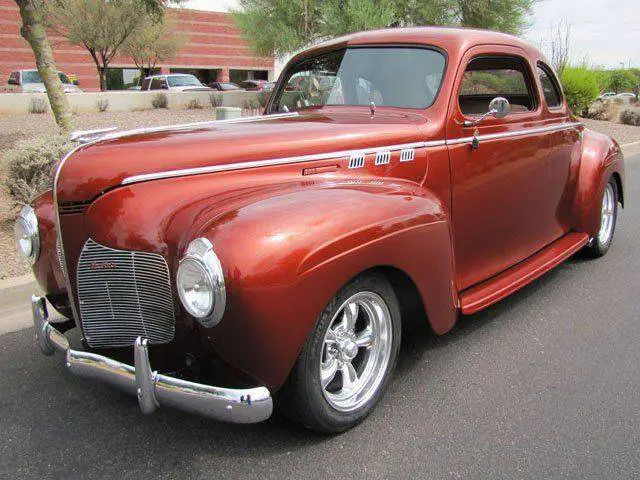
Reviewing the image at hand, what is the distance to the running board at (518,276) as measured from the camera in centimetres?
313

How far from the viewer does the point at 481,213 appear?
10.9 feet

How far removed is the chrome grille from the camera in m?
2.20

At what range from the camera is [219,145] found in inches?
101

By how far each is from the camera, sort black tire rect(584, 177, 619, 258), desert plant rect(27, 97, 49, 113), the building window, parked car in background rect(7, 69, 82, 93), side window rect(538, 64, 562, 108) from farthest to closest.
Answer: the building window
parked car in background rect(7, 69, 82, 93)
desert plant rect(27, 97, 49, 113)
black tire rect(584, 177, 619, 258)
side window rect(538, 64, 562, 108)

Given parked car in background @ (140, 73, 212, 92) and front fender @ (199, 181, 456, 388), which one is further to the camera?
parked car in background @ (140, 73, 212, 92)

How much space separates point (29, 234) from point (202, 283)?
1.37 m

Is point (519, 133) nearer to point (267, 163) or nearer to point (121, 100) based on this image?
point (267, 163)

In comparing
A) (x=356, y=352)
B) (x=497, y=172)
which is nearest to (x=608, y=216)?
(x=497, y=172)

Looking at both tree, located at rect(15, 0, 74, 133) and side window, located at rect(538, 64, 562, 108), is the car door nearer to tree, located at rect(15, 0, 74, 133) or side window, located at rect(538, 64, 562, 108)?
side window, located at rect(538, 64, 562, 108)

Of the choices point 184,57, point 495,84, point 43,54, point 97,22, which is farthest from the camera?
point 184,57

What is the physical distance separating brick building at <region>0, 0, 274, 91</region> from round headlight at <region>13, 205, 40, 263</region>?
36.4m

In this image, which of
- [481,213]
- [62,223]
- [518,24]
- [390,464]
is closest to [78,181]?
[62,223]

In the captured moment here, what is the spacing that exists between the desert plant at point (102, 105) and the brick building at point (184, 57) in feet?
64.1

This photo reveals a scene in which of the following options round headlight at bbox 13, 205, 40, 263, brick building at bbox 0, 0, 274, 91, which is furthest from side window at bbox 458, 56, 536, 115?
brick building at bbox 0, 0, 274, 91
